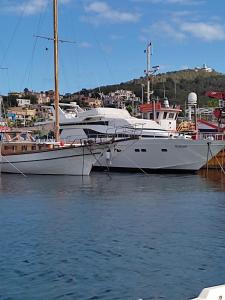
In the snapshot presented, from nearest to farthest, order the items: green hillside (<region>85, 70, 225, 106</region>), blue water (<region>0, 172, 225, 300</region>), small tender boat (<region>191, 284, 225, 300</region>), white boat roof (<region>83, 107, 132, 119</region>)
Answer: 1. small tender boat (<region>191, 284, 225, 300</region>)
2. blue water (<region>0, 172, 225, 300</region>)
3. white boat roof (<region>83, 107, 132, 119</region>)
4. green hillside (<region>85, 70, 225, 106</region>)

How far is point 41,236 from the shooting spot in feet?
52.4

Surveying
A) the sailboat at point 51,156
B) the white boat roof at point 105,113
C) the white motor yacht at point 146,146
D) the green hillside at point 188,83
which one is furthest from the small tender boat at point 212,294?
the green hillside at point 188,83

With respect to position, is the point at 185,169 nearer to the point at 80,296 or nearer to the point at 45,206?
the point at 45,206

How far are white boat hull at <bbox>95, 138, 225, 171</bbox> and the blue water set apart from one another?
31.5 feet

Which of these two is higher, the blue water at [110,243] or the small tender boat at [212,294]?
the small tender boat at [212,294]

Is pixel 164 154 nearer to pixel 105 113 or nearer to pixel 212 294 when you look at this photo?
pixel 105 113

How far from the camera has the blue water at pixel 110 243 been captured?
1088 cm

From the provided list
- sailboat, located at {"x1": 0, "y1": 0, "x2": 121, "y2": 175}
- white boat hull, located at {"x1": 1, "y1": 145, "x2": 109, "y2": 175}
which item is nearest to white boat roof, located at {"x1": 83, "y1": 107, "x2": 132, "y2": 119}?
sailboat, located at {"x1": 0, "y1": 0, "x2": 121, "y2": 175}

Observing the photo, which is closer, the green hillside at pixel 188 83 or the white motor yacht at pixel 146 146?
the white motor yacht at pixel 146 146

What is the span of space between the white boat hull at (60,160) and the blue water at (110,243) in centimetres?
764

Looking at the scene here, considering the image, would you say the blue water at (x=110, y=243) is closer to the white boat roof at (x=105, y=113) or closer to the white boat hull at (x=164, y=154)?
the white boat hull at (x=164, y=154)

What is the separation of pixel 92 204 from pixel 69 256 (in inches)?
370

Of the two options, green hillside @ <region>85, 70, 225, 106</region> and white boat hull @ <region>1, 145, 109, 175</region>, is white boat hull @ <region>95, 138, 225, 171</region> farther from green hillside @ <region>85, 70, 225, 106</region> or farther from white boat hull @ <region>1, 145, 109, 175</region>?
green hillside @ <region>85, 70, 225, 106</region>

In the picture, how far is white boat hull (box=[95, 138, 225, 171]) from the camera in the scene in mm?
37469
